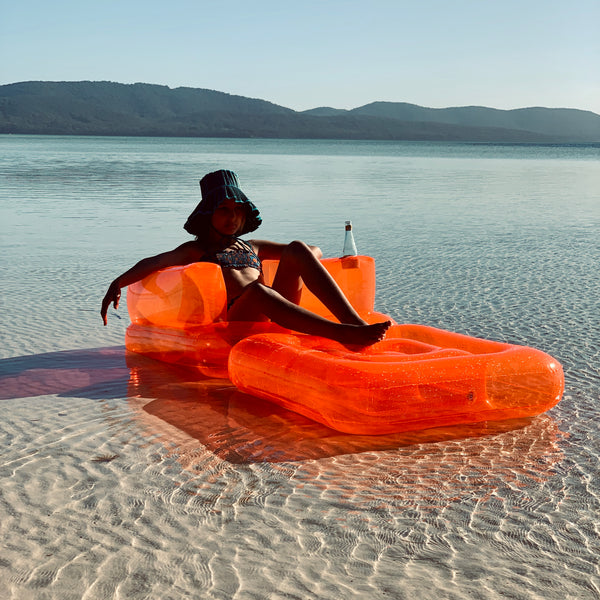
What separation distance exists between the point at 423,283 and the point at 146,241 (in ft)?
14.5

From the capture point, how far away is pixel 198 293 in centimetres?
496

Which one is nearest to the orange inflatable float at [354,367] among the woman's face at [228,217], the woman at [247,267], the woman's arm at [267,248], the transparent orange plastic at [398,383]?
the transparent orange plastic at [398,383]

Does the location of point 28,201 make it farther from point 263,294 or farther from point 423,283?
point 263,294

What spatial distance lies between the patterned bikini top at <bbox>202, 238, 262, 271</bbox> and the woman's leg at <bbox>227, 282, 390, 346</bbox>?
33 centimetres

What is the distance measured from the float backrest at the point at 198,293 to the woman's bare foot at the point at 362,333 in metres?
1.02

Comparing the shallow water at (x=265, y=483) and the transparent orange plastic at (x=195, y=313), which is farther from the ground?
the transparent orange plastic at (x=195, y=313)

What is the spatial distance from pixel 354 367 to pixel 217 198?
1.67m

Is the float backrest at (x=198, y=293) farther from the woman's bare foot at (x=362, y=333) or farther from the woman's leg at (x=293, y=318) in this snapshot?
the woman's bare foot at (x=362, y=333)

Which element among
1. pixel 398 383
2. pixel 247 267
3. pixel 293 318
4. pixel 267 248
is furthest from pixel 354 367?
pixel 267 248

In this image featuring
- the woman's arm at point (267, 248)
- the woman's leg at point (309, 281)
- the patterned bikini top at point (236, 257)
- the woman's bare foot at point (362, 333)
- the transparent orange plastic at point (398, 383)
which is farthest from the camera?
the woman's arm at point (267, 248)

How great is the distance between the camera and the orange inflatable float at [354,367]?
390 centimetres

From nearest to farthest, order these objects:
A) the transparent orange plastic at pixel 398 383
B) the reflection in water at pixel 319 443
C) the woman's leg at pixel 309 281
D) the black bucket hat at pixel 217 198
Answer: the reflection in water at pixel 319 443 → the transparent orange plastic at pixel 398 383 → the woman's leg at pixel 309 281 → the black bucket hat at pixel 217 198

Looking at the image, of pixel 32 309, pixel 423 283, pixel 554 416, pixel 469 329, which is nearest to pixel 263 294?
pixel 554 416

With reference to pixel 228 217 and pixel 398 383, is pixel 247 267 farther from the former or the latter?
pixel 398 383
